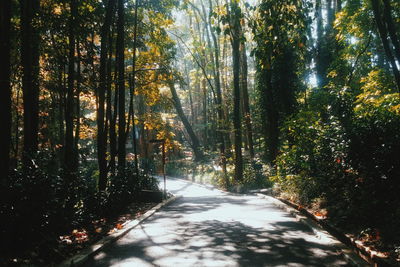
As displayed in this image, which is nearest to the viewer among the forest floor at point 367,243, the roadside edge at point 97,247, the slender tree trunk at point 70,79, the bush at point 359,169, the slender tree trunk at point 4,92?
the forest floor at point 367,243

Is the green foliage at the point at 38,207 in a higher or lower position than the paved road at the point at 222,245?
higher

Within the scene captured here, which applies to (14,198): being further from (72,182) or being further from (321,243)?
(321,243)

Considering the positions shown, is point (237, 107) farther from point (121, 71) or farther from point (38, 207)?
point (38, 207)

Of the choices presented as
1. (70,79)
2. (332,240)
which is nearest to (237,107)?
(70,79)

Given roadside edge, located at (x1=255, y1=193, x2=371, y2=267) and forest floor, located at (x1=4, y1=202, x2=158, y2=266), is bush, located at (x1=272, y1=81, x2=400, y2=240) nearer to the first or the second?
roadside edge, located at (x1=255, y1=193, x2=371, y2=267)

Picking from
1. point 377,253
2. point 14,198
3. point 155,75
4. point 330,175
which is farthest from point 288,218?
point 155,75

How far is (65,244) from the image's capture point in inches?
261

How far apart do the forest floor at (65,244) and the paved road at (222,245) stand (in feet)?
1.78

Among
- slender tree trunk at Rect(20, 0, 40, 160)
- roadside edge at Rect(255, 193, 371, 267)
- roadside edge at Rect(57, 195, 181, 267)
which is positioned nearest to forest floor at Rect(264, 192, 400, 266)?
roadside edge at Rect(255, 193, 371, 267)

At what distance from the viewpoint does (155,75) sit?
20.9 m

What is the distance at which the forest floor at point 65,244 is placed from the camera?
18.1ft

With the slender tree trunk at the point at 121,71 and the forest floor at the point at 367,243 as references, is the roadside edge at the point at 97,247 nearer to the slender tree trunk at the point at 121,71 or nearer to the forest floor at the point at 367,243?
the forest floor at the point at 367,243

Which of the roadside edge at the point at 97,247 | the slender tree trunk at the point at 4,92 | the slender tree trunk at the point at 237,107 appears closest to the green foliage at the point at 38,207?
the slender tree trunk at the point at 4,92

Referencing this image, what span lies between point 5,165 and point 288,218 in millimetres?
7059
